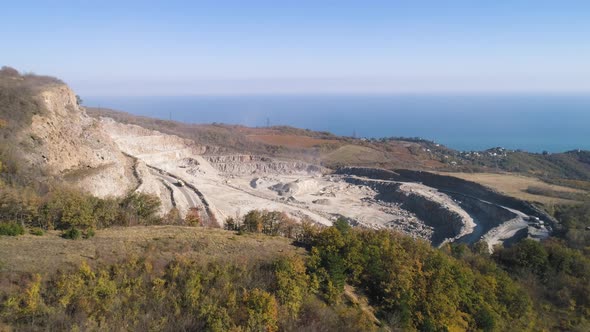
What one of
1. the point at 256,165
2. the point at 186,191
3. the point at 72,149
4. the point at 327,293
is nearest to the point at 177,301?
the point at 327,293

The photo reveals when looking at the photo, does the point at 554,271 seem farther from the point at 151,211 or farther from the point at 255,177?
the point at 255,177

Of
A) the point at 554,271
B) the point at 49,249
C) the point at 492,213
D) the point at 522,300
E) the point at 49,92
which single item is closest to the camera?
the point at 49,249

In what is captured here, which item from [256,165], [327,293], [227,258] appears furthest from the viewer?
[256,165]

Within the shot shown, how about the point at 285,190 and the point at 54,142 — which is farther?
the point at 285,190

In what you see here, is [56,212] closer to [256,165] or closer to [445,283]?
[445,283]

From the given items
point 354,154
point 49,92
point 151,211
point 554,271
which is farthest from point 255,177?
point 554,271

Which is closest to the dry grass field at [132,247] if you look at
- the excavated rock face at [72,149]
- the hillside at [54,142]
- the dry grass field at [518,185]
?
the hillside at [54,142]
